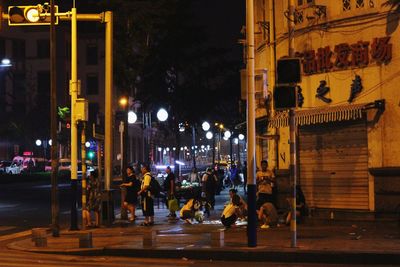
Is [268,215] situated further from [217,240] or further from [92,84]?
[92,84]

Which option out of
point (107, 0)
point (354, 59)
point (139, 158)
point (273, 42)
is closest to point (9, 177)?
point (107, 0)

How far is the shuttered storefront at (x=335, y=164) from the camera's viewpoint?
→ 17.3 meters

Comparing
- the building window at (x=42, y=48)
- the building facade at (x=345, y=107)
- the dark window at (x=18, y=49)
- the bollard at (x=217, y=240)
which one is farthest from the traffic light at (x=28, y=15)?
the dark window at (x=18, y=49)

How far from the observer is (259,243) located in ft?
46.5

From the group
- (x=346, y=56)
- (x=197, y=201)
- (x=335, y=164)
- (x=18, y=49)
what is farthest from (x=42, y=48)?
(x=346, y=56)

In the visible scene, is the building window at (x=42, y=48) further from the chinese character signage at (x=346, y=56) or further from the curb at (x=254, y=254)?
the curb at (x=254, y=254)

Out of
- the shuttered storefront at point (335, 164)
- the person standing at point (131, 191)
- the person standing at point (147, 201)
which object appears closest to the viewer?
the shuttered storefront at point (335, 164)

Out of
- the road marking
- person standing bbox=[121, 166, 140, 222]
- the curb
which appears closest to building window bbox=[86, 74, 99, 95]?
person standing bbox=[121, 166, 140, 222]

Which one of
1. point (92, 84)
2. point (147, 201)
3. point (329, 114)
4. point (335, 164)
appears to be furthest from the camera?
point (92, 84)

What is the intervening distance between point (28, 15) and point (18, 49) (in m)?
64.7

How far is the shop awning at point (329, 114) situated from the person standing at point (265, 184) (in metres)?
1.60

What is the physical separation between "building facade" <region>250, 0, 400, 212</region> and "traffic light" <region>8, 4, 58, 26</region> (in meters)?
6.63

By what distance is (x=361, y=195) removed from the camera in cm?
1727

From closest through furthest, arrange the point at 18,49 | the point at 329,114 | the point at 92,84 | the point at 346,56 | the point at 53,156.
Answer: the point at 53,156, the point at 329,114, the point at 346,56, the point at 18,49, the point at 92,84
